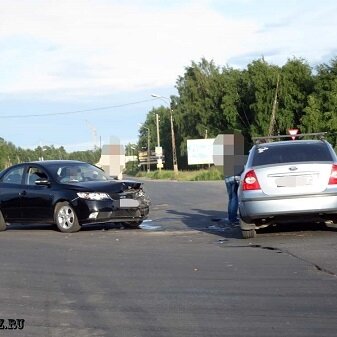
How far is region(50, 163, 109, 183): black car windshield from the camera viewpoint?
1339 cm

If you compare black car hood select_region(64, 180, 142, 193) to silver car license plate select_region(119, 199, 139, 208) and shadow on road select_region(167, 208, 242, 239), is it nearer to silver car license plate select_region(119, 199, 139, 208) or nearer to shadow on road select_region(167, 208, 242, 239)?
silver car license plate select_region(119, 199, 139, 208)

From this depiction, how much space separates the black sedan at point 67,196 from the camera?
12.6m

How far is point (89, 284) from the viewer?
7281mm

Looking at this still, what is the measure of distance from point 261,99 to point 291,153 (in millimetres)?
56319

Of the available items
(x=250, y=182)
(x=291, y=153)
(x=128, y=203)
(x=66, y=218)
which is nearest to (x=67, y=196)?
(x=66, y=218)

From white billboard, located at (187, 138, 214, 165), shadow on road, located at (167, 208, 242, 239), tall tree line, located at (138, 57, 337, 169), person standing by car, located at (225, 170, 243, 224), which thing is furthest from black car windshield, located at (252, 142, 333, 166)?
white billboard, located at (187, 138, 214, 165)

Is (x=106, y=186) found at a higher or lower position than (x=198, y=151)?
lower

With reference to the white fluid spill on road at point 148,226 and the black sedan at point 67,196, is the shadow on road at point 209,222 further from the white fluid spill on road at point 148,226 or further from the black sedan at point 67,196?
the black sedan at point 67,196

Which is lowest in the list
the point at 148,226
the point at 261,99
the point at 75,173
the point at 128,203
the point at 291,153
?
the point at 148,226

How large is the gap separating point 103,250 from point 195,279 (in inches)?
121

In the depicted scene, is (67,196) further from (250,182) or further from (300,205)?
(300,205)

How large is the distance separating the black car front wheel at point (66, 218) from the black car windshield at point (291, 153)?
411cm

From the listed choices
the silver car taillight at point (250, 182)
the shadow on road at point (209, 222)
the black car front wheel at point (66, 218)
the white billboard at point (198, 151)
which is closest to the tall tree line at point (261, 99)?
the white billboard at point (198, 151)

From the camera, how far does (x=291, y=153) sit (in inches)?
410
